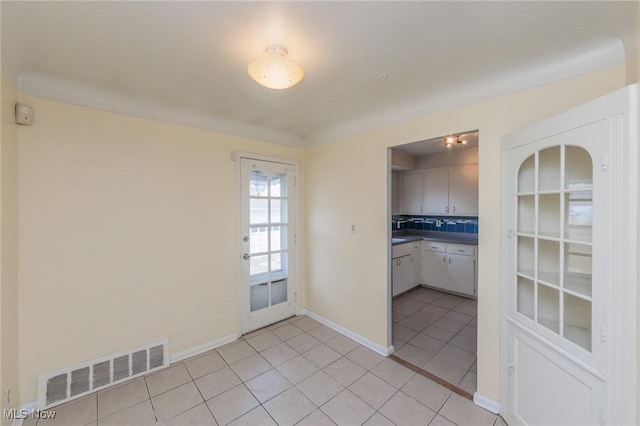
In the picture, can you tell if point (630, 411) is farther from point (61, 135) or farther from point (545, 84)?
point (61, 135)

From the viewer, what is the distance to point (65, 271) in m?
1.84

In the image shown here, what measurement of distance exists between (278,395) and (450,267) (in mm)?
3284

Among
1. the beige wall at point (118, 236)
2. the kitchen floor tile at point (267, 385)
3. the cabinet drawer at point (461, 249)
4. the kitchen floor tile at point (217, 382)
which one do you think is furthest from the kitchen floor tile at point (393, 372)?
the cabinet drawer at point (461, 249)

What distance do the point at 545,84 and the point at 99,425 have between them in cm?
363

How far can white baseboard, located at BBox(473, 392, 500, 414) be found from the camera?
1.73 m

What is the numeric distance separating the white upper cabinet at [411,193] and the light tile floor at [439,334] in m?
1.58

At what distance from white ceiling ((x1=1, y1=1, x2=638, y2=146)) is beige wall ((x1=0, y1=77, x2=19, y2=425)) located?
0.28 m

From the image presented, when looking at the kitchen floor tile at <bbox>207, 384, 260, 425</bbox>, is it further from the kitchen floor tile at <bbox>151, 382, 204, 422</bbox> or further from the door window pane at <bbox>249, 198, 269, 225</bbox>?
the door window pane at <bbox>249, 198, 269, 225</bbox>

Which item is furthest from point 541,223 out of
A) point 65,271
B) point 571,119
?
point 65,271

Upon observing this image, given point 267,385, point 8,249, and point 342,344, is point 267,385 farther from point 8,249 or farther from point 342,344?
point 8,249

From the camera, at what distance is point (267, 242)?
3008 mm

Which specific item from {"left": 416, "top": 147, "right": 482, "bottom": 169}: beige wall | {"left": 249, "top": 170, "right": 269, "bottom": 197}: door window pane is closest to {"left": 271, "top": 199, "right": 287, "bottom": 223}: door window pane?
{"left": 249, "top": 170, "right": 269, "bottom": 197}: door window pane

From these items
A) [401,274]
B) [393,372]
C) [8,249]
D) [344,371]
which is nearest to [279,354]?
[344,371]

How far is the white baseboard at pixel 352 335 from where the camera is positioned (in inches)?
96.9
